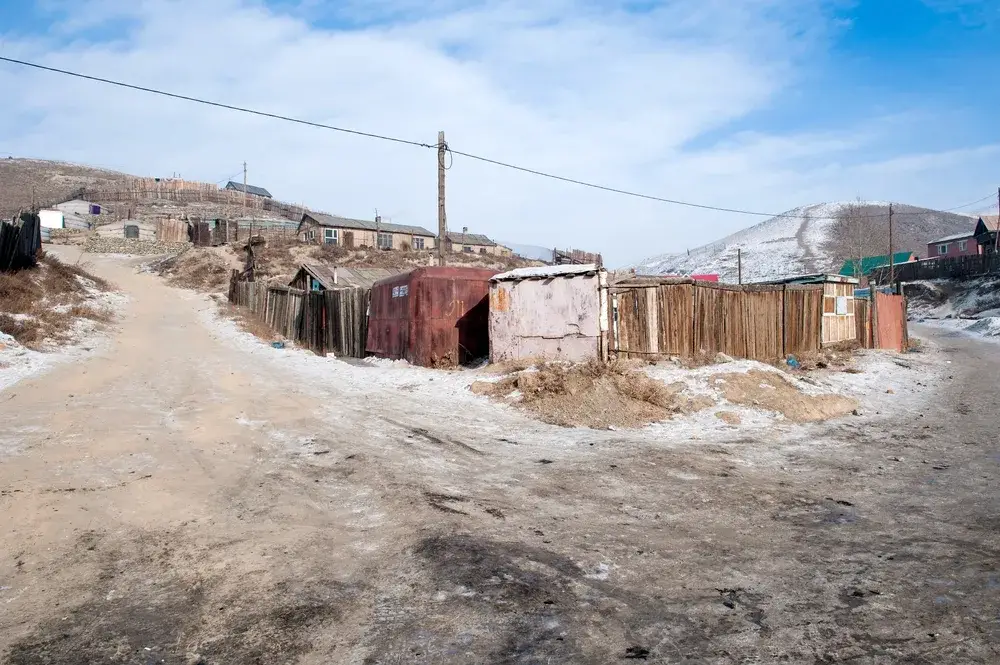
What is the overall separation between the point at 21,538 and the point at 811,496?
6400 mm

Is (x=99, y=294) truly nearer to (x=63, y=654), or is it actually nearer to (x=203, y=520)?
(x=203, y=520)

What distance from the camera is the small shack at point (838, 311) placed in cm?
1608

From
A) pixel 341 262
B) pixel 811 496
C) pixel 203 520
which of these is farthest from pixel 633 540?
pixel 341 262

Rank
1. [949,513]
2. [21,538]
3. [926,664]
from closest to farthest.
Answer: [926,664] → [21,538] → [949,513]

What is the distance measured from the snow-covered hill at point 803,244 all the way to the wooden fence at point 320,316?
5040 centimetres

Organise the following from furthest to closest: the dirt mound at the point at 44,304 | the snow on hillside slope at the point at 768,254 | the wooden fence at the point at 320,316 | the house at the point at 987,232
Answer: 1. the snow on hillside slope at the point at 768,254
2. the house at the point at 987,232
3. the wooden fence at the point at 320,316
4. the dirt mound at the point at 44,304

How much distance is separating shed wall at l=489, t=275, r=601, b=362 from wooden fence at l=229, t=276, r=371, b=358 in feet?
17.6

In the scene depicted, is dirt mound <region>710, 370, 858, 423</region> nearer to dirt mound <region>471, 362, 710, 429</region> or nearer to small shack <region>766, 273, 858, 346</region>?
dirt mound <region>471, 362, 710, 429</region>

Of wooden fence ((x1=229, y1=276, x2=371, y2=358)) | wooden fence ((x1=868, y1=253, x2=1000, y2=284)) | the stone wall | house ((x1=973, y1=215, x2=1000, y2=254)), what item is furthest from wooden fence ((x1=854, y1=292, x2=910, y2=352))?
the stone wall

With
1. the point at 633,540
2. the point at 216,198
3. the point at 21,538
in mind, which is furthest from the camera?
the point at 216,198

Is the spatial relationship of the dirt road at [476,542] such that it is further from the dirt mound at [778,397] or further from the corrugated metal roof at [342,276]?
the corrugated metal roof at [342,276]

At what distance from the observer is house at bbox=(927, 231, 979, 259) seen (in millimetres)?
58806

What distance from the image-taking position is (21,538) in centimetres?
407

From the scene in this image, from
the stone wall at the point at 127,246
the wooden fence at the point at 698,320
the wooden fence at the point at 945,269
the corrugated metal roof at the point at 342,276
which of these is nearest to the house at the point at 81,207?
the stone wall at the point at 127,246
